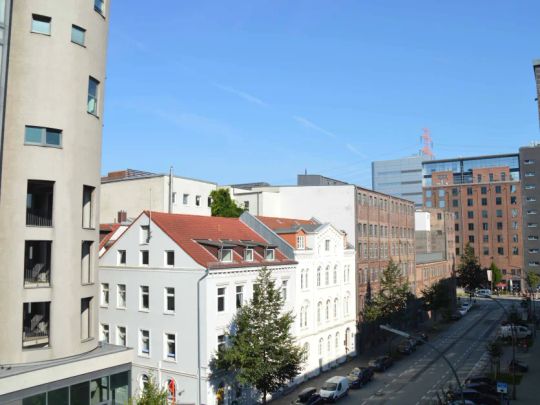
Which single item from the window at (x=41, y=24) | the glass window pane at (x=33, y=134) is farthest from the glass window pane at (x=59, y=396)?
the window at (x=41, y=24)

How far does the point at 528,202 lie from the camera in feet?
419

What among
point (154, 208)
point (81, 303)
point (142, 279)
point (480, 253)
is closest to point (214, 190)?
point (154, 208)

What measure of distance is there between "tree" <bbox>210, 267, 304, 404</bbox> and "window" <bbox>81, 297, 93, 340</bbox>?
1025 centimetres

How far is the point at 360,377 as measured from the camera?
46.1 meters

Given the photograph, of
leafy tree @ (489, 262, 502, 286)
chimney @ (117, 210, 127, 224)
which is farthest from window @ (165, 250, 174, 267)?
leafy tree @ (489, 262, 502, 286)

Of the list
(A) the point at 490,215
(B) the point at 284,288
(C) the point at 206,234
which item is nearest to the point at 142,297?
(C) the point at 206,234

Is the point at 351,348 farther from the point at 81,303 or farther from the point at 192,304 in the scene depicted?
the point at 81,303

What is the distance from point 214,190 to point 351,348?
24.0 m

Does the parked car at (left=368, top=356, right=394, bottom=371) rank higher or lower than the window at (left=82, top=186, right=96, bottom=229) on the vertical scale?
lower

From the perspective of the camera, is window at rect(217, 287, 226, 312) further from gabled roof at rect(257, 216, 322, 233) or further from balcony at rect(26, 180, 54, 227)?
balcony at rect(26, 180, 54, 227)

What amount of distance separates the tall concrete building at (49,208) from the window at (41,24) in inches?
2.0

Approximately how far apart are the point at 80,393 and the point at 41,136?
13211 millimetres

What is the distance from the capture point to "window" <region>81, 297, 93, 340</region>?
94.7 feet

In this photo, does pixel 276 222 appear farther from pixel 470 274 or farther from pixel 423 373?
pixel 470 274
